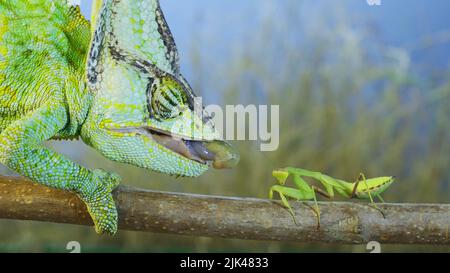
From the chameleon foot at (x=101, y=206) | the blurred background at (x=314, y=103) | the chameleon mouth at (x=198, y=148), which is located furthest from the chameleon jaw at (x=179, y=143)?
the blurred background at (x=314, y=103)

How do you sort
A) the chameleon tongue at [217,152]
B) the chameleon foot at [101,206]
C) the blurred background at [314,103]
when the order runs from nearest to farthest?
the chameleon foot at [101,206] < the chameleon tongue at [217,152] < the blurred background at [314,103]

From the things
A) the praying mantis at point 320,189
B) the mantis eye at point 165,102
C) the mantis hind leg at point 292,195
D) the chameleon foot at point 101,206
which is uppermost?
the mantis eye at point 165,102

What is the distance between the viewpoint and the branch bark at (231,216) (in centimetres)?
119

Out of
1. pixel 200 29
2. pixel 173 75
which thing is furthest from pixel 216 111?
pixel 173 75

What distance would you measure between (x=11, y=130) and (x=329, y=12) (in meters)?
1.64

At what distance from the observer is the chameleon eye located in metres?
1.20

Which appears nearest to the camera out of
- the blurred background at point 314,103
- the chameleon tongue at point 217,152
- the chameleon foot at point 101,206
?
the chameleon foot at point 101,206

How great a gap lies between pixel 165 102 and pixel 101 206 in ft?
0.84

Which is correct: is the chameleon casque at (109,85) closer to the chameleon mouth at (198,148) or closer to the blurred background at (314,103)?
the chameleon mouth at (198,148)

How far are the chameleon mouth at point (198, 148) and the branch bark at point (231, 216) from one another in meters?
0.10

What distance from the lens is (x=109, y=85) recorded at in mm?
1188

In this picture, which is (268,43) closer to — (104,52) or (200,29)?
(200,29)

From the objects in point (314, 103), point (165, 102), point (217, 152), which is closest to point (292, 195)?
point (217, 152)
